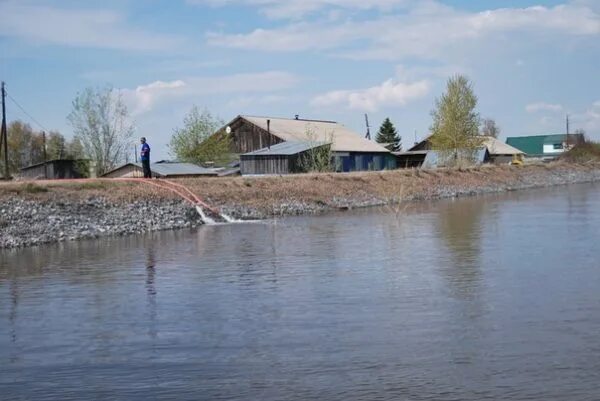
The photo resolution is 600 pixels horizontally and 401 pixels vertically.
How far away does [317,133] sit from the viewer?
8219 centimetres

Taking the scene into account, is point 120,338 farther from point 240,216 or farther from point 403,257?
point 240,216

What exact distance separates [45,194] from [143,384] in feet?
85.6

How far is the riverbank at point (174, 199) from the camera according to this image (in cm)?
3147

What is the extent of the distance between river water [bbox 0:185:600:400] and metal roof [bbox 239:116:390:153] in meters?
50.5

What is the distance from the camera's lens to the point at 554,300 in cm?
1472

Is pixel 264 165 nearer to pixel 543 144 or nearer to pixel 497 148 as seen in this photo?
pixel 497 148

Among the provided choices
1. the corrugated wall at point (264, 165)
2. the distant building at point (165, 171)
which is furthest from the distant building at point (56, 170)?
the corrugated wall at point (264, 165)

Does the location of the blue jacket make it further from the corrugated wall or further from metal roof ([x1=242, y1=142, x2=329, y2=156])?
metal roof ([x1=242, y1=142, x2=329, y2=156])

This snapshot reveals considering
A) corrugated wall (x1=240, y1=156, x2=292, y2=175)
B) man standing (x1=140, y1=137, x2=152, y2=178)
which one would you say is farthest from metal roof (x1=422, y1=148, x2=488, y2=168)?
man standing (x1=140, y1=137, x2=152, y2=178)

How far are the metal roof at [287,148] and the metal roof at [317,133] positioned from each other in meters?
2.45

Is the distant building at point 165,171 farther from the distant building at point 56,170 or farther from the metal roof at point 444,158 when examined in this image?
the metal roof at point 444,158

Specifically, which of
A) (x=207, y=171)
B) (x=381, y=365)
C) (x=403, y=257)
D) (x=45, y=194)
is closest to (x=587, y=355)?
(x=381, y=365)

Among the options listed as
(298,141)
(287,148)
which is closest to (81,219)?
(287,148)

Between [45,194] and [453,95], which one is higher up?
[453,95]
